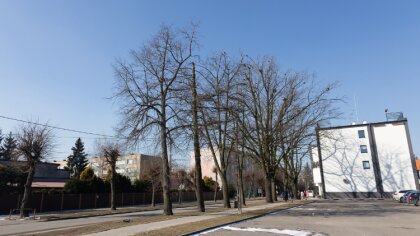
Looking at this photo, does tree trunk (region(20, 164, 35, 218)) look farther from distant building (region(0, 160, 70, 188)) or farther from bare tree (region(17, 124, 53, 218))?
distant building (region(0, 160, 70, 188))

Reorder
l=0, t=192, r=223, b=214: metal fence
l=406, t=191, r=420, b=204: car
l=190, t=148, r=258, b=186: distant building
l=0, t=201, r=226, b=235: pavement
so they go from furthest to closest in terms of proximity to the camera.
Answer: l=190, t=148, r=258, b=186: distant building, l=406, t=191, r=420, b=204: car, l=0, t=192, r=223, b=214: metal fence, l=0, t=201, r=226, b=235: pavement

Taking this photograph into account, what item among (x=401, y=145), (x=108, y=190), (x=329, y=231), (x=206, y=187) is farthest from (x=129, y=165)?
(x=329, y=231)

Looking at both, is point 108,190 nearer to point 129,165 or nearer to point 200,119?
point 200,119

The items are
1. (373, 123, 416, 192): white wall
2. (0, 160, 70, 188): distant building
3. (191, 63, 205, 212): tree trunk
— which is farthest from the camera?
(373, 123, 416, 192): white wall

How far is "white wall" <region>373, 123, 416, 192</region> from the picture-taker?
162 feet

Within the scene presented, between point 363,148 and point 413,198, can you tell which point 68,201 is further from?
point 363,148

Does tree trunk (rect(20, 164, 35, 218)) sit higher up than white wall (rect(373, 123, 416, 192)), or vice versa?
white wall (rect(373, 123, 416, 192))

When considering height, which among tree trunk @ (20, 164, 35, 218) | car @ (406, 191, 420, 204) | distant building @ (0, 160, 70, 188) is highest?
distant building @ (0, 160, 70, 188)

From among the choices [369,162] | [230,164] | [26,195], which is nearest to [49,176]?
[26,195]

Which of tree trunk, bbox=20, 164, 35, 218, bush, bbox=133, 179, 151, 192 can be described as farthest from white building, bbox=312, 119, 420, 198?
tree trunk, bbox=20, 164, 35, 218

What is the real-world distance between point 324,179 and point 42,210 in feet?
140

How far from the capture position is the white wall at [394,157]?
162 ft

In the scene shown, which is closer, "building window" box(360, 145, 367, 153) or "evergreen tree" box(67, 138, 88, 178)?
"building window" box(360, 145, 367, 153)

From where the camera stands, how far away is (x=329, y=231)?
11984 millimetres
